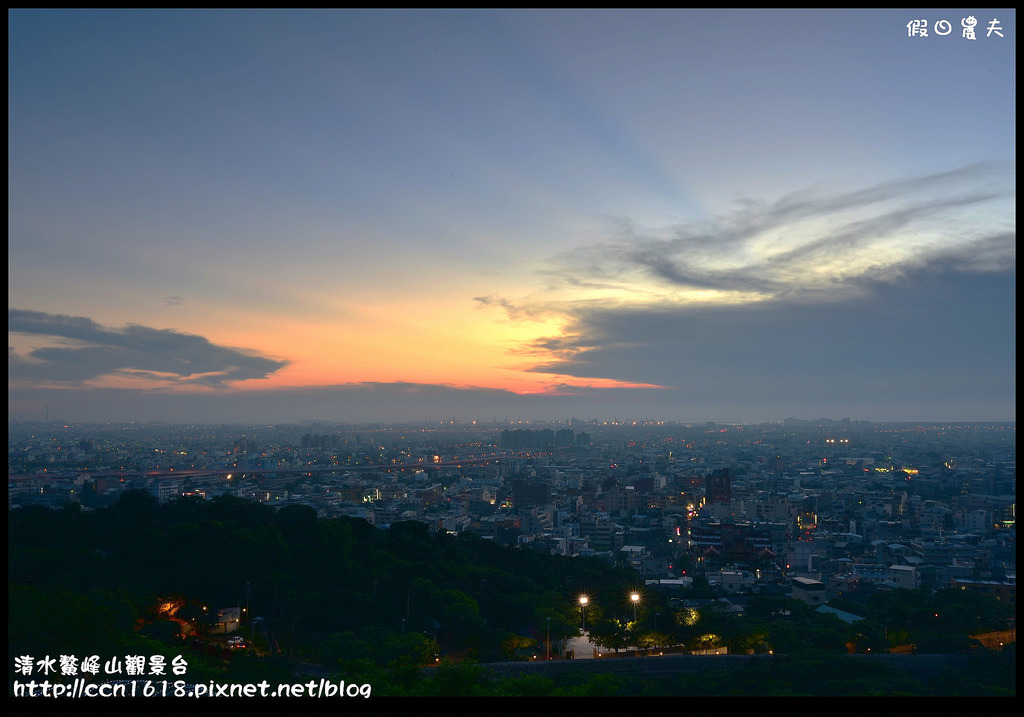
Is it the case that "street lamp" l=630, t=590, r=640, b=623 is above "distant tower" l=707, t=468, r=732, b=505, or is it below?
above

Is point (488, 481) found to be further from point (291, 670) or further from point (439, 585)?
point (291, 670)

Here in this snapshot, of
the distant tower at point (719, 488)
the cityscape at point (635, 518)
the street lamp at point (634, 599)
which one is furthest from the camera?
the distant tower at point (719, 488)

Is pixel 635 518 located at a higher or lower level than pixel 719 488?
lower

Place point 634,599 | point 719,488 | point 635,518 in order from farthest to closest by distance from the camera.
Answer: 1. point 719,488
2. point 635,518
3. point 634,599

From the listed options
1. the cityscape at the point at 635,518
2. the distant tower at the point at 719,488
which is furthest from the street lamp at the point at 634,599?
the distant tower at the point at 719,488

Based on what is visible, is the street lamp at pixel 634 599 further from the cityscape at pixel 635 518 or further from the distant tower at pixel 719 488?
the distant tower at pixel 719 488

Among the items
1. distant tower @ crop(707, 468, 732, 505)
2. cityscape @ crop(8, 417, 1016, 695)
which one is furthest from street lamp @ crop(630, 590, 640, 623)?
distant tower @ crop(707, 468, 732, 505)

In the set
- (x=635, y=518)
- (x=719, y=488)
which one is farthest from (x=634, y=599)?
(x=719, y=488)

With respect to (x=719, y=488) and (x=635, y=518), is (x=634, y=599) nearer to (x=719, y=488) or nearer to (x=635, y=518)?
(x=635, y=518)

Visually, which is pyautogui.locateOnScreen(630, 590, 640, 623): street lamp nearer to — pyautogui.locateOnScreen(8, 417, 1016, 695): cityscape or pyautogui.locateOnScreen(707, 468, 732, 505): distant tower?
pyautogui.locateOnScreen(8, 417, 1016, 695): cityscape

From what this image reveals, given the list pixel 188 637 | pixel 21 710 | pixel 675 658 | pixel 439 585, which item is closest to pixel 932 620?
pixel 675 658

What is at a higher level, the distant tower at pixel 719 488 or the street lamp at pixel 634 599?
the street lamp at pixel 634 599
